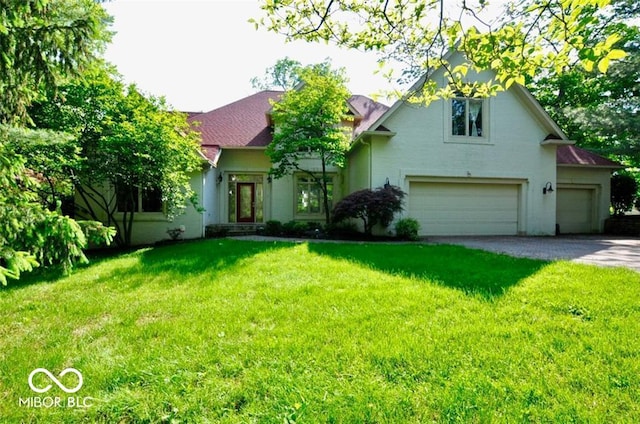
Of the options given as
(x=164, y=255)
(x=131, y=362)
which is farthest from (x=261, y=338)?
(x=164, y=255)

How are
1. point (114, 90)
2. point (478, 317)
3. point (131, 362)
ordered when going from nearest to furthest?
point (131, 362) < point (478, 317) < point (114, 90)

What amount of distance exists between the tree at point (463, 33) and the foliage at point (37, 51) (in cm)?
263

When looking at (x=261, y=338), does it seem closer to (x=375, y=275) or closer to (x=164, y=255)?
(x=375, y=275)

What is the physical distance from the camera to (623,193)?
1435cm

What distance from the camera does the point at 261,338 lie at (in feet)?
10.0

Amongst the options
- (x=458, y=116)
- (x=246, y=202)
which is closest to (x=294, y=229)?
(x=246, y=202)

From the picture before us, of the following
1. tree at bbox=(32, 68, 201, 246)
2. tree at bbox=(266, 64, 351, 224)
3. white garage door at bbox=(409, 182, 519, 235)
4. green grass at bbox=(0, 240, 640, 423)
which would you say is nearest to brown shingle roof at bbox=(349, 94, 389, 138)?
tree at bbox=(266, 64, 351, 224)

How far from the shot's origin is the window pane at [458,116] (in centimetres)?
1129

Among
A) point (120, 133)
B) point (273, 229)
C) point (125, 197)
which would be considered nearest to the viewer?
point (120, 133)

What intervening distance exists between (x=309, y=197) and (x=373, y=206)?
4877mm

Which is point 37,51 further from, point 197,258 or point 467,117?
point 467,117

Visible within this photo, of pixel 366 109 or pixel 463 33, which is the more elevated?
pixel 366 109

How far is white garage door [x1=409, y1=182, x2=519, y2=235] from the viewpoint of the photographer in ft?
37.3

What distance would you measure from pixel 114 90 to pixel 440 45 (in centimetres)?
908
